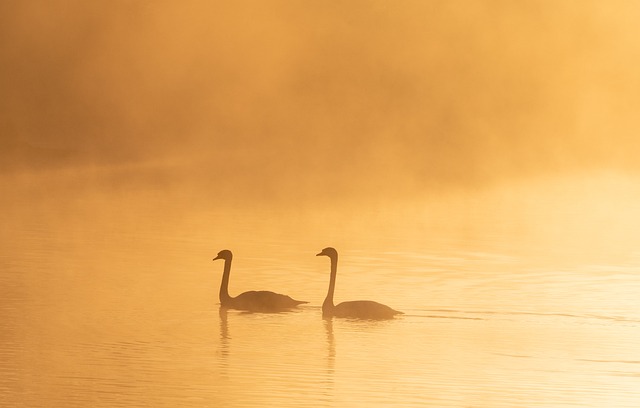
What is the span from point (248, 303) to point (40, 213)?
13093 millimetres

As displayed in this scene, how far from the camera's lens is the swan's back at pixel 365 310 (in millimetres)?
16641

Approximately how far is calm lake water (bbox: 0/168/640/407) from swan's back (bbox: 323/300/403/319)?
112 millimetres

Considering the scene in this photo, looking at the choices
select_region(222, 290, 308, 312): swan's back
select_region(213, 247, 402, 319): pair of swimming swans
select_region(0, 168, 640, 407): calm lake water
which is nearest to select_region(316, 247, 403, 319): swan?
select_region(213, 247, 402, 319): pair of swimming swans

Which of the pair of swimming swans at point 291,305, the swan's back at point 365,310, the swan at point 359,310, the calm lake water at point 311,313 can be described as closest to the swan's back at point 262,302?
the pair of swimming swans at point 291,305

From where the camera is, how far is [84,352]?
47.4ft

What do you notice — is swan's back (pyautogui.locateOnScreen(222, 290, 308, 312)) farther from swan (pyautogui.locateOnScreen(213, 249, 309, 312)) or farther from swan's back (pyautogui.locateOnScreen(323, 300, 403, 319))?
swan's back (pyautogui.locateOnScreen(323, 300, 403, 319))

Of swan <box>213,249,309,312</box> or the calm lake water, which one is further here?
swan <box>213,249,309,312</box>

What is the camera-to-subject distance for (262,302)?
17328 millimetres

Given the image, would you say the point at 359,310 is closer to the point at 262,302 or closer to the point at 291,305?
the point at 291,305

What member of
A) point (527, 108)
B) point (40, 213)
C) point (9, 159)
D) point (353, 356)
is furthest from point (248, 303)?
point (527, 108)

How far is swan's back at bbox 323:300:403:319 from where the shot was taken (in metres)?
16.6

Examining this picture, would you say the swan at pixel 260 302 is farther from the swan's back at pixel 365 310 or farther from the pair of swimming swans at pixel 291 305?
the swan's back at pixel 365 310

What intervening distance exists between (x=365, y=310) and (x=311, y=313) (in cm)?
82

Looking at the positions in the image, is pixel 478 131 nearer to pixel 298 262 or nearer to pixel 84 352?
pixel 298 262
